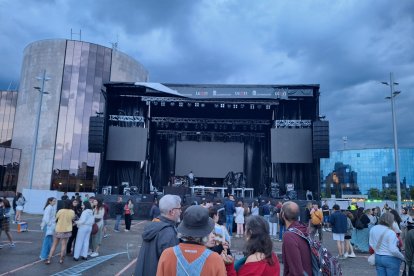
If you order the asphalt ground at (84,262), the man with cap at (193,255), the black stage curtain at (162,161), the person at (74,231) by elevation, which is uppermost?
the black stage curtain at (162,161)

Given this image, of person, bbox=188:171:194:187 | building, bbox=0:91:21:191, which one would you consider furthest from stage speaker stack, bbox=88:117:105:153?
building, bbox=0:91:21:191

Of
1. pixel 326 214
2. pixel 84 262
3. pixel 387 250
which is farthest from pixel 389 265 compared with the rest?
pixel 326 214

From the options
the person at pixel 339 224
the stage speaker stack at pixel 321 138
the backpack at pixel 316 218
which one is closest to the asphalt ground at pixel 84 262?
the person at pixel 339 224

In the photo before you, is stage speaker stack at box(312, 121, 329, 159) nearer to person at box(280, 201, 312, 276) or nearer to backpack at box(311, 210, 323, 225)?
backpack at box(311, 210, 323, 225)

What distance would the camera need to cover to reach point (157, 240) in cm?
255

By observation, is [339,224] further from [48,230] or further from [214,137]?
[214,137]

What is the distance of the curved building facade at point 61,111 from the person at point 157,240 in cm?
2992

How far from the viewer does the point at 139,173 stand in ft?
68.6

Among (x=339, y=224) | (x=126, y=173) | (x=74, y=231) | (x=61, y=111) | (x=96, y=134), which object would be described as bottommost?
(x=74, y=231)

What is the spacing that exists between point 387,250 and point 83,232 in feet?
20.4

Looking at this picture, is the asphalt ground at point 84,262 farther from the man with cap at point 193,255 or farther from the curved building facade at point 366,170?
the curved building facade at point 366,170

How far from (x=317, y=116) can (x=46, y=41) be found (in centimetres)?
2739

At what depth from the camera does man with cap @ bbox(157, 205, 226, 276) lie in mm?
1868

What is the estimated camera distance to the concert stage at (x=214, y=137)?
1791 cm
